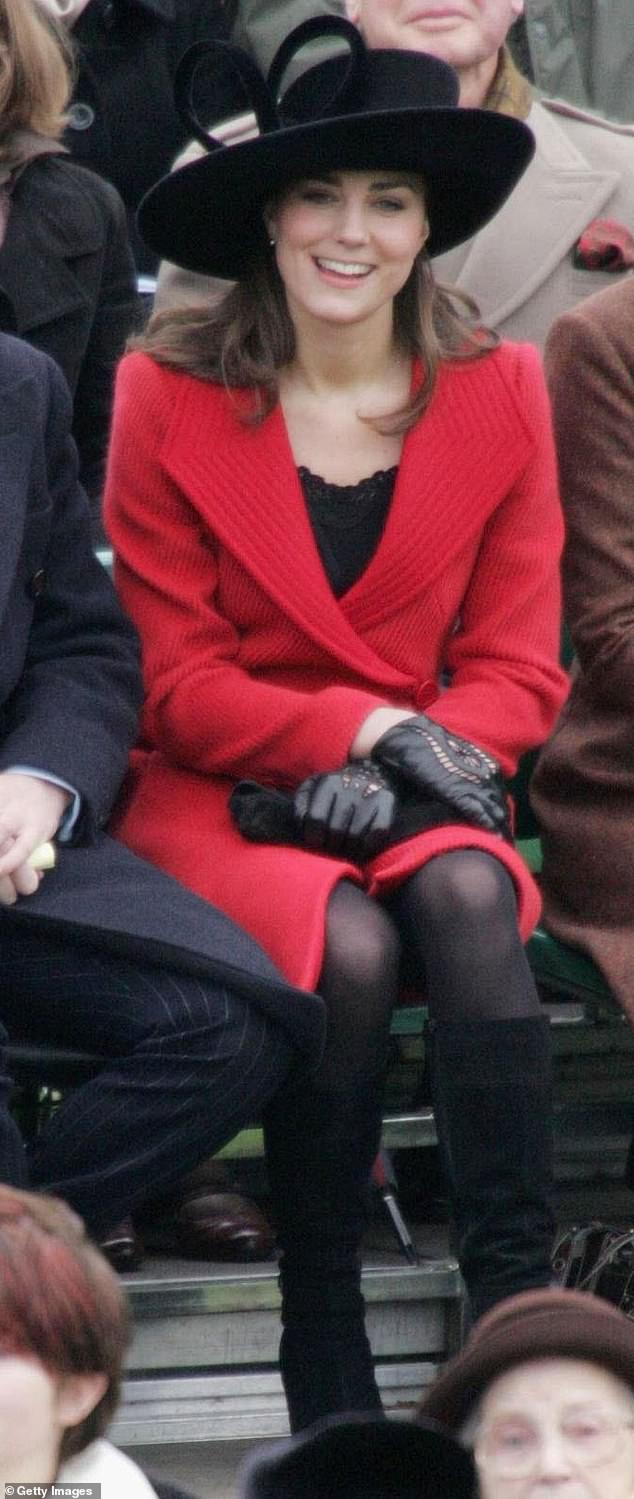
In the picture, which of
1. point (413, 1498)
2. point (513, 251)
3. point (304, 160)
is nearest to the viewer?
point (413, 1498)

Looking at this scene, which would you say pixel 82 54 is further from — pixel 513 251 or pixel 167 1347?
pixel 167 1347

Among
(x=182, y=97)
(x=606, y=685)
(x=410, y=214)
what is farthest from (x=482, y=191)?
(x=606, y=685)

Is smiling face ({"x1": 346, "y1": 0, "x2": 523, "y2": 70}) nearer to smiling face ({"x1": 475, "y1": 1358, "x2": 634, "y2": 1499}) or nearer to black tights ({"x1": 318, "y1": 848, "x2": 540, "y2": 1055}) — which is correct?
black tights ({"x1": 318, "y1": 848, "x2": 540, "y2": 1055})

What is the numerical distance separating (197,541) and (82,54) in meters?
1.65

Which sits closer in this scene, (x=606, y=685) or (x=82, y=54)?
(x=606, y=685)

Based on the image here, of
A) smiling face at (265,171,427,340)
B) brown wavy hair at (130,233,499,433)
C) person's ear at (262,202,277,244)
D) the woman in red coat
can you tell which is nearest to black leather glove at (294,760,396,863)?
the woman in red coat

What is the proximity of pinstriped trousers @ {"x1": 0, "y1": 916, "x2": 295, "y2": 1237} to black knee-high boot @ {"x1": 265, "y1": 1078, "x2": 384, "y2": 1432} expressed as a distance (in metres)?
0.09

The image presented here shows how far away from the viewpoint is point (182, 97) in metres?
3.40

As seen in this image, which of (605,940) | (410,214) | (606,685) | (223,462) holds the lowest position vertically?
(605,940)

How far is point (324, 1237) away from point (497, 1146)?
0.82 ft

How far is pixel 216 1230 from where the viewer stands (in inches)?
139

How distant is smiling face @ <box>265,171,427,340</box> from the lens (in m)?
3.36

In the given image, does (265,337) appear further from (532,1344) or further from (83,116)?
(532,1344)

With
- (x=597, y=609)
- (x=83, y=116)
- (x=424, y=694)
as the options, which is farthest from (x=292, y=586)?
(x=83, y=116)
